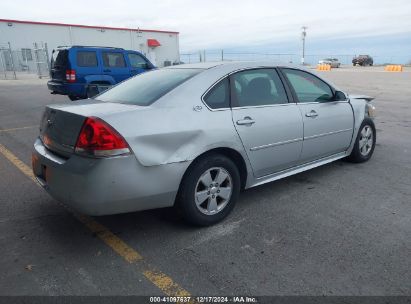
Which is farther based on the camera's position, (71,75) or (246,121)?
(71,75)

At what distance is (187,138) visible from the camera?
3.10 metres

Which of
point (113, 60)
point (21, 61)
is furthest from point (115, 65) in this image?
point (21, 61)

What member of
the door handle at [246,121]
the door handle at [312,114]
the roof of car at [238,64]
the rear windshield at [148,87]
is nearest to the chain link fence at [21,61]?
the rear windshield at [148,87]

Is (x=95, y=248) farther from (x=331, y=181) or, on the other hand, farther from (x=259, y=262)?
(x=331, y=181)

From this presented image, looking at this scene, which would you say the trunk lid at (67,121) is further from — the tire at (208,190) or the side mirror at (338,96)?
the side mirror at (338,96)

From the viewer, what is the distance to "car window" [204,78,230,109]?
11.1 feet

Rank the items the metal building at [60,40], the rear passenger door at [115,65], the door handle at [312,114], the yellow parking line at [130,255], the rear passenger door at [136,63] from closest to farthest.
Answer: the yellow parking line at [130,255] → the door handle at [312,114] → the rear passenger door at [115,65] → the rear passenger door at [136,63] → the metal building at [60,40]

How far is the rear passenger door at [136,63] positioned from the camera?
1231 centimetres

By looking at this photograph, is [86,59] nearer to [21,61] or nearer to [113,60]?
[113,60]

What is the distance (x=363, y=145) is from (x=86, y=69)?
8.90 meters

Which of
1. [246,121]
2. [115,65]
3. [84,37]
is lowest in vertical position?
[246,121]

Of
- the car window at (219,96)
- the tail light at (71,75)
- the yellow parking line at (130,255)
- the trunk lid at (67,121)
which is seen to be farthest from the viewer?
the tail light at (71,75)

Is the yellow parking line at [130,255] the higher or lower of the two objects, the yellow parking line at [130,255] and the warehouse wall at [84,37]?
the lower

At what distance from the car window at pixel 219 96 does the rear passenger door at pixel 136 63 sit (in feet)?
30.6
